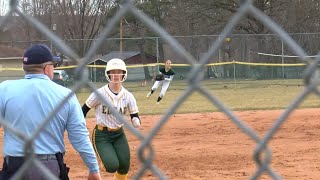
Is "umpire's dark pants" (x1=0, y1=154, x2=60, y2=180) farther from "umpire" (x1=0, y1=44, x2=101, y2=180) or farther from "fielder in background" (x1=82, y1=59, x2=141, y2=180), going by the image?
"fielder in background" (x1=82, y1=59, x2=141, y2=180)

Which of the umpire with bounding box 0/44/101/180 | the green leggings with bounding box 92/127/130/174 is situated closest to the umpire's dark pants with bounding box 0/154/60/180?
the umpire with bounding box 0/44/101/180

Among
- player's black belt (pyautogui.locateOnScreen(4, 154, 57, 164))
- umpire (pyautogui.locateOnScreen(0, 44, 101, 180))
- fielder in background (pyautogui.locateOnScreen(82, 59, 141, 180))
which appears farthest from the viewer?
fielder in background (pyautogui.locateOnScreen(82, 59, 141, 180))

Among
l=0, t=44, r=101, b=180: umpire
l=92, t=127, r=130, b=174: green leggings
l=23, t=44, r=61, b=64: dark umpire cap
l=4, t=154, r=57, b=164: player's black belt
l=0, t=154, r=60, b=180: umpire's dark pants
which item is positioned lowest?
l=92, t=127, r=130, b=174: green leggings

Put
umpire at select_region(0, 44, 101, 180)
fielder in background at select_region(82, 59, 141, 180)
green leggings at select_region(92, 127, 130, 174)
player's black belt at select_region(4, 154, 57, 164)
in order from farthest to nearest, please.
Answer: fielder in background at select_region(82, 59, 141, 180) → green leggings at select_region(92, 127, 130, 174) → player's black belt at select_region(4, 154, 57, 164) → umpire at select_region(0, 44, 101, 180)

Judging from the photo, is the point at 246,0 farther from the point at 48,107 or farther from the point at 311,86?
the point at 48,107

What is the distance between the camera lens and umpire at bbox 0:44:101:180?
3867 mm

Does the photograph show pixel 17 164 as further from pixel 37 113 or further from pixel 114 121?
pixel 114 121

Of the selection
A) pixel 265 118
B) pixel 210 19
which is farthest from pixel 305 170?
pixel 210 19

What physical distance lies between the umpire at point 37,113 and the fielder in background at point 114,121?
6.58ft

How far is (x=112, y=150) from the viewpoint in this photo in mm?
6254

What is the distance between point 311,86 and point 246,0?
0.92 feet

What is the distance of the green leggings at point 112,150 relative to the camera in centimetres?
612

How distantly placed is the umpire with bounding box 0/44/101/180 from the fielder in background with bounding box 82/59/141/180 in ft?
6.58

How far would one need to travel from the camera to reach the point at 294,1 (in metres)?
31.6
